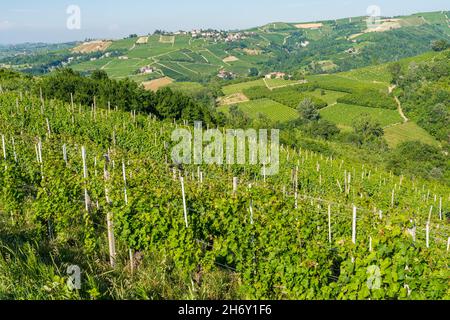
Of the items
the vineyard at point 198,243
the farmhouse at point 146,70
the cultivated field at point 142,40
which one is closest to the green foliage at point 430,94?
the vineyard at point 198,243

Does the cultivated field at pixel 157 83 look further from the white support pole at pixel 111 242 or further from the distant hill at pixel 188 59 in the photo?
the white support pole at pixel 111 242

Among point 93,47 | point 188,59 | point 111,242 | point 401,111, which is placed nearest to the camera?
point 111,242

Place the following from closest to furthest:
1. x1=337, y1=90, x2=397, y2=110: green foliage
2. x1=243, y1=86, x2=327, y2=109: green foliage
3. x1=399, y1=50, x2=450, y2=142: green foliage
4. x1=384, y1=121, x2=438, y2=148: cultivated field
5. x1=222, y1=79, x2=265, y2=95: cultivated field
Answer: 1. x1=384, y1=121, x2=438, y2=148: cultivated field
2. x1=399, y1=50, x2=450, y2=142: green foliage
3. x1=337, y1=90, x2=397, y2=110: green foliage
4. x1=243, y1=86, x2=327, y2=109: green foliage
5. x1=222, y1=79, x2=265, y2=95: cultivated field

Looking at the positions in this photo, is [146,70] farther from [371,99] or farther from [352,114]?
[371,99]

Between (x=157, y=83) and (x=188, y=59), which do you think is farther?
(x=188, y=59)

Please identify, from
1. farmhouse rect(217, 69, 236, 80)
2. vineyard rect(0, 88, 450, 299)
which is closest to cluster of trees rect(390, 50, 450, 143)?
farmhouse rect(217, 69, 236, 80)

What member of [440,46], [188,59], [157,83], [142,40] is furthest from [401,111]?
[142,40]

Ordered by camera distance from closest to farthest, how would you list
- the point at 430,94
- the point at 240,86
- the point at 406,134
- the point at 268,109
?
the point at 406,134
the point at 430,94
the point at 268,109
the point at 240,86

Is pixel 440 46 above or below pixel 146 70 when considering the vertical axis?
above

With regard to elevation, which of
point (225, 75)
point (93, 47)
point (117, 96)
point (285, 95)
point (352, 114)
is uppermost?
point (93, 47)

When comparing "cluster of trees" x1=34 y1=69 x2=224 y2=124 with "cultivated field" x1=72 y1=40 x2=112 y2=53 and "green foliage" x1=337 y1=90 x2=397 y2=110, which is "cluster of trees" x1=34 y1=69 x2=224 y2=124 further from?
→ "cultivated field" x1=72 y1=40 x2=112 y2=53
